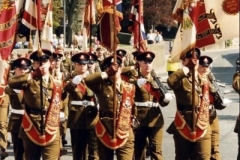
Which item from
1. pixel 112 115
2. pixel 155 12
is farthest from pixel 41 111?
pixel 155 12

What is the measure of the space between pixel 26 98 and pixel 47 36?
4.38 feet

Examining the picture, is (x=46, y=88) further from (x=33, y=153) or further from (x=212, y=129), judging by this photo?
(x=212, y=129)

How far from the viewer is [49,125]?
1074cm

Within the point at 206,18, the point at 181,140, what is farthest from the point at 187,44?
the point at 181,140

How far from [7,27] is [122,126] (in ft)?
7.48

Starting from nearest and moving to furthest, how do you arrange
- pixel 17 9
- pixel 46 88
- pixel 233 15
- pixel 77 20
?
pixel 233 15 < pixel 46 88 < pixel 17 9 < pixel 77 20

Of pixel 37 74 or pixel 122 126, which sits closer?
pixel 37 74

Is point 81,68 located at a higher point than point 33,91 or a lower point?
higher

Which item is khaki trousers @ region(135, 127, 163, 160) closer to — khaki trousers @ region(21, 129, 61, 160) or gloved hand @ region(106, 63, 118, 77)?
khaki trousers @ region(21, 129, 61, 160)

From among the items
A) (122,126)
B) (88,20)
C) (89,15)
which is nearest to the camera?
(122,126)

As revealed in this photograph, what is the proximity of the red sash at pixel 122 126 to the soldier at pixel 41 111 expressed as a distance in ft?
2.02

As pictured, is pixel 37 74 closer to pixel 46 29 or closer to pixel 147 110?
pixel 46 29

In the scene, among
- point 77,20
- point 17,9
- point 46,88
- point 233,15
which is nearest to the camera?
point 233,15

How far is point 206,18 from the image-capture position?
10734 millimetres
